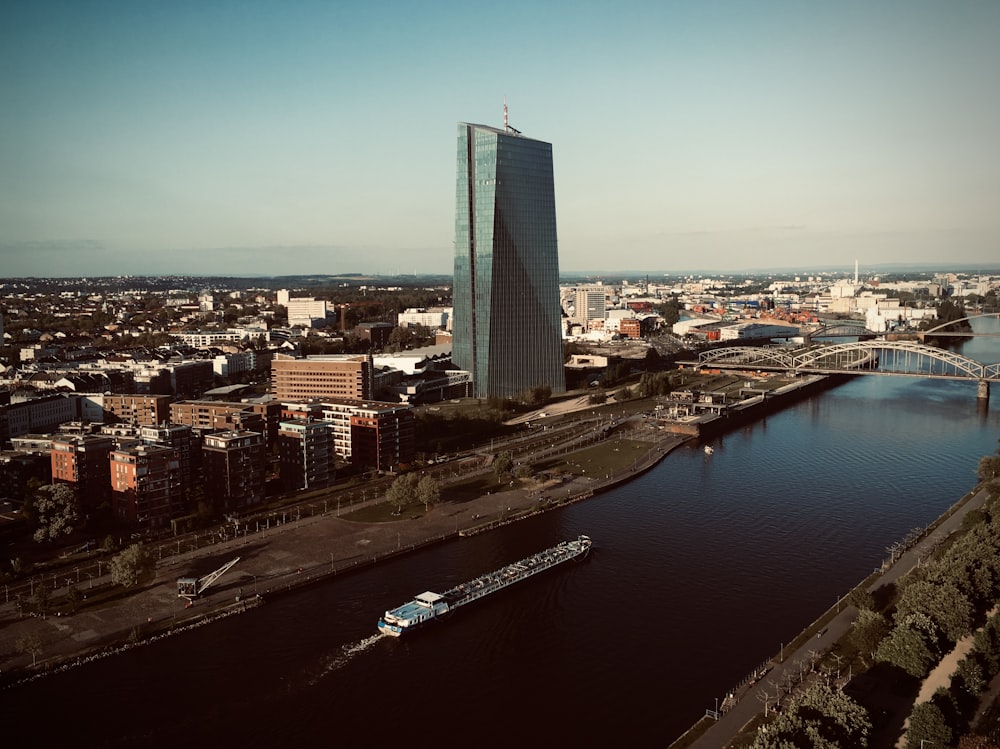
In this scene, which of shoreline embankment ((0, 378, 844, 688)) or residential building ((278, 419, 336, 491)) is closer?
shoreline embankment ((0, 378, 844, 688))

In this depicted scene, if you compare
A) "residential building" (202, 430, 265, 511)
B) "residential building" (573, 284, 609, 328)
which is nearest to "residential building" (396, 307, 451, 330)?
"residential building" (573, 284, 609, 328)

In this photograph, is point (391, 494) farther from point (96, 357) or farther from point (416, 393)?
point (96, 357)

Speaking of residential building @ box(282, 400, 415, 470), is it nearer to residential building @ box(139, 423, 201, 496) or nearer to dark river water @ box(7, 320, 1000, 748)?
residential building @ box(139, 423, 201, 496)

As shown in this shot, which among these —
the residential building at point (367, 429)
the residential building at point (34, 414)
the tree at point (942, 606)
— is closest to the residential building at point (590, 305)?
the residential building at point (34, 414)

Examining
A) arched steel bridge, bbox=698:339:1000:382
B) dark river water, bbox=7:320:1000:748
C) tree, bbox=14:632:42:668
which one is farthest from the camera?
arched steel bridge, bbox=698:339:1000:382

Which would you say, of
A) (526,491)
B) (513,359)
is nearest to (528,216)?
(513,359)

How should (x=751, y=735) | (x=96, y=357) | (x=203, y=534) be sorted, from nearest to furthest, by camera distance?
1. (x=751, y=735)
2. (x=203, y=534)
3. (x=96, y=357)

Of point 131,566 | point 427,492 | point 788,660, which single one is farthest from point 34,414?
point 788,660
